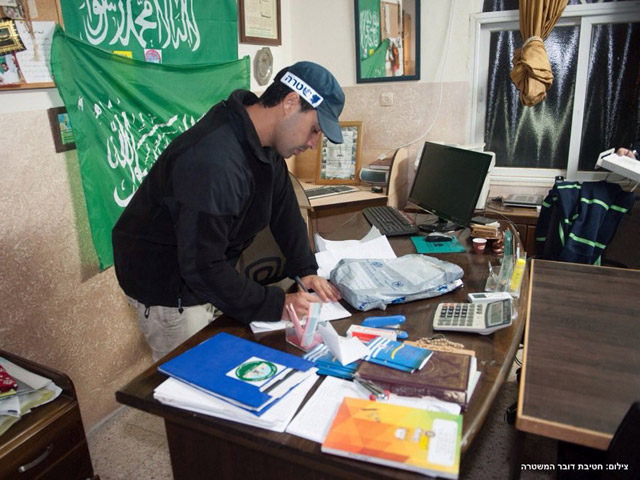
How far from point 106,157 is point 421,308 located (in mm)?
1452

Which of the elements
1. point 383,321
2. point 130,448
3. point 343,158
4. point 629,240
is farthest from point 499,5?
point 130,448

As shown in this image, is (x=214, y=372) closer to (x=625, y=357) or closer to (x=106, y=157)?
(x=625, y=357)

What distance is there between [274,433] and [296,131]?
81 cm

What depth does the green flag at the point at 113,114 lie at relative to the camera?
1.91m

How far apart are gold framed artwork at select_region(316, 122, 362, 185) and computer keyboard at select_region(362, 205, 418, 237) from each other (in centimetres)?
110

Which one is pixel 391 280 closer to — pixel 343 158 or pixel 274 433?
pixel 274 433

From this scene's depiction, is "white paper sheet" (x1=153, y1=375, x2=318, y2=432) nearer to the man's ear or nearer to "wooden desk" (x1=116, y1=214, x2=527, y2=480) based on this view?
"wooden desk" (x1=116, y1=214, x2=527, y2=480)

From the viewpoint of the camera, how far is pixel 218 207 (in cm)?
121

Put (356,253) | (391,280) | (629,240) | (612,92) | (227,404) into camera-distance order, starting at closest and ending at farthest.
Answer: (227,404), (391,280), (356,253), (629,240), (612,92)

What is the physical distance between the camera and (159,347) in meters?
1.71

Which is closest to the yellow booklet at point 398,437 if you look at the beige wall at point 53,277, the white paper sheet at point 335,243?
the white paper sheet at point 335,243

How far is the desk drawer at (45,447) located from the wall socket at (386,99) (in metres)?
2.75

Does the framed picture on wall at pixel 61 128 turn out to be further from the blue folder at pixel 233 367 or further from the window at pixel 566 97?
the window at pixel 566 97

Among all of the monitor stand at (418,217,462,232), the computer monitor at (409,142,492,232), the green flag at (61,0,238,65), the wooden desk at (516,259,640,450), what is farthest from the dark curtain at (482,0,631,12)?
the wooden desk at (516,259,640,450)
